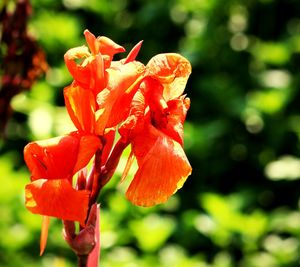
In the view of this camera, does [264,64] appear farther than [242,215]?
Yes

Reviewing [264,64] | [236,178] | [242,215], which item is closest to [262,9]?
[264,64]

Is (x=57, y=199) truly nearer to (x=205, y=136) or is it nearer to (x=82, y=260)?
(x=82, y=260)

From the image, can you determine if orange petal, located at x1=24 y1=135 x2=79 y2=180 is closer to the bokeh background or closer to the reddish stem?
the reddish stem

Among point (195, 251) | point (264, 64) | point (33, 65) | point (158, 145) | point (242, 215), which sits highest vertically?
point (158, 145)

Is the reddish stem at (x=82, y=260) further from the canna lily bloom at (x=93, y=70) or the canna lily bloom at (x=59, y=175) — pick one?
the canna lily bloom at (x=93, y=70)

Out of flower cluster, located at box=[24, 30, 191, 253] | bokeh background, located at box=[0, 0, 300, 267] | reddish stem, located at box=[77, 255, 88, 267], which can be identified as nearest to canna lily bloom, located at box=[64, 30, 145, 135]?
flower cluster, located at box=[24, 30, 191, 253]

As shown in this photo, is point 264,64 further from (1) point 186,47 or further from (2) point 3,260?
(2) point 3,260

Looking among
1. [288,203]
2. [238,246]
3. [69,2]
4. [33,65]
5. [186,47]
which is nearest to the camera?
[33,65]
